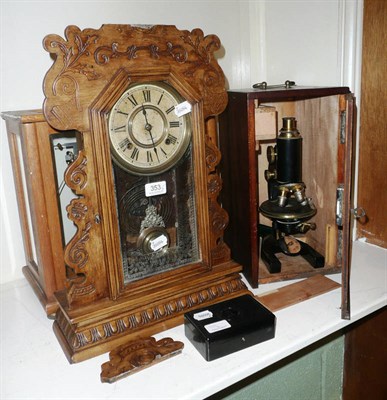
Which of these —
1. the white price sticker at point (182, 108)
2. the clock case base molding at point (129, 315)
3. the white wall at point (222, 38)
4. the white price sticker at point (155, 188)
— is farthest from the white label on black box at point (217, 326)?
the white wall at point (222, 38)

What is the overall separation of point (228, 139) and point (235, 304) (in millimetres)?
480

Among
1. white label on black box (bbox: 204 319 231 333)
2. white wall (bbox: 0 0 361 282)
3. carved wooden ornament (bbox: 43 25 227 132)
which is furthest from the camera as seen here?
white wall (bbox: 0 0 361 282)

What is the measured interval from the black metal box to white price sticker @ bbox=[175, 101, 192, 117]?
1.60 feet

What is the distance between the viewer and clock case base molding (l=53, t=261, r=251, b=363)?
101cm

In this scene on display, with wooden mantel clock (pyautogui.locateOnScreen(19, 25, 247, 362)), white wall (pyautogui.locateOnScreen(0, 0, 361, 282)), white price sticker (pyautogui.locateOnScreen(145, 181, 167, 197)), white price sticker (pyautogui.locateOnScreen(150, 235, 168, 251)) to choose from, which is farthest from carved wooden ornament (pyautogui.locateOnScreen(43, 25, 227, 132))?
white wall (pyautogui.locateOnScreen(0, 0, 361, 282))

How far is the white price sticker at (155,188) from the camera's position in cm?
108

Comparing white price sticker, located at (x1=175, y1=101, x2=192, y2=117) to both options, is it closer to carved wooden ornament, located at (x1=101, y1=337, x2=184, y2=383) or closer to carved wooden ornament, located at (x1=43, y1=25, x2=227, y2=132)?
carved wooden ornament, located at (x1=43, y1=25, x2=227, y2=132)

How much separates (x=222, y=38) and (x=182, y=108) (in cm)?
71

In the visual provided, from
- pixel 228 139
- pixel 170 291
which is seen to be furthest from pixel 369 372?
pixel 228 139

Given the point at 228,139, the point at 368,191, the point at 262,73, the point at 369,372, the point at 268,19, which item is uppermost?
the point at 268,19

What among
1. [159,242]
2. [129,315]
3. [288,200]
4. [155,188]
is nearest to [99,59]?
[155,188]

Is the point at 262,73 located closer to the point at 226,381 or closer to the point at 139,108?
the point at 139,108

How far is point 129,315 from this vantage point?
3.48 feet

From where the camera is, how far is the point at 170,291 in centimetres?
112
